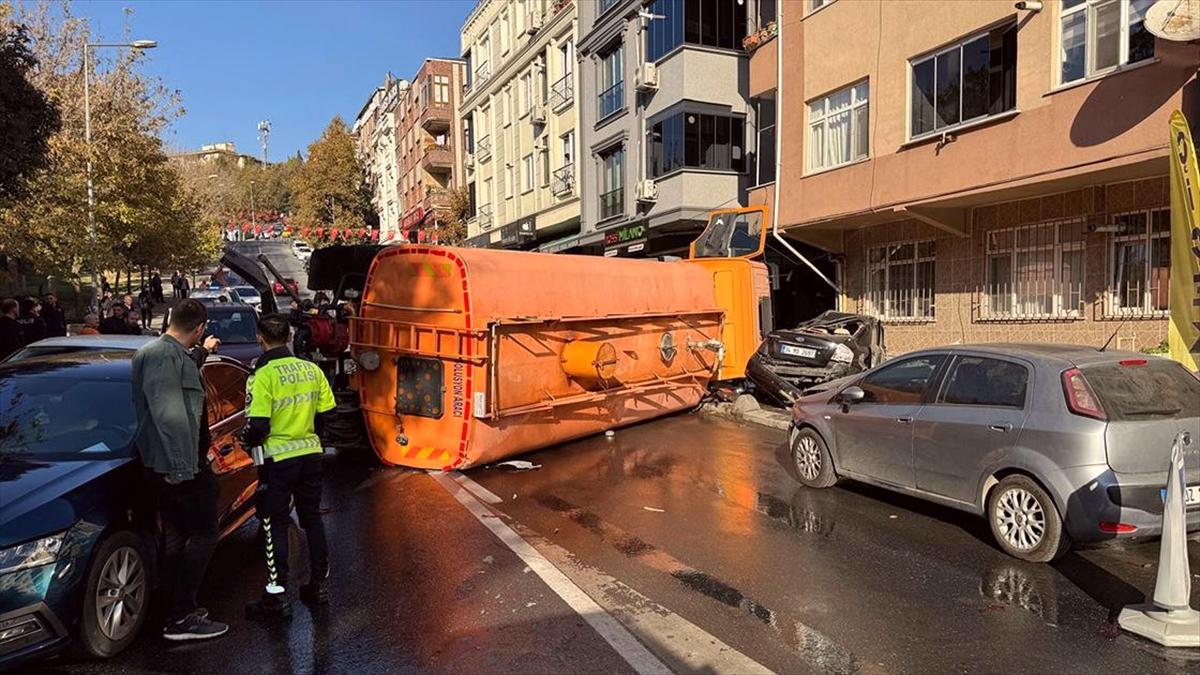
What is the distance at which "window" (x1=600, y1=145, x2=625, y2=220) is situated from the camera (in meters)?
24.8

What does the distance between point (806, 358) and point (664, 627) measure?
7919mm

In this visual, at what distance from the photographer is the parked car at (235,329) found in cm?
1205

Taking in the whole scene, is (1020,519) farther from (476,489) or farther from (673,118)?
(673,118)

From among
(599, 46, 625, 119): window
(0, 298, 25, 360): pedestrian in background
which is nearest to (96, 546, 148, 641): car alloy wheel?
(0, 298, 25, 360): pedestrian in background

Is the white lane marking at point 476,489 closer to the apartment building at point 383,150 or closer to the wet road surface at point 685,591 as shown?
the wet road surface at point 685,591

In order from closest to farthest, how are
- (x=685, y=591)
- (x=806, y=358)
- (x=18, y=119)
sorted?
(x=685, y=591) → (x=806, y=358) → (x=18, y=119)

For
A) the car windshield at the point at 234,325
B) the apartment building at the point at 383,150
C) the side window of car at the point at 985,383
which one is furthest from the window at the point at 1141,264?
the apartment building at the point at 383,150

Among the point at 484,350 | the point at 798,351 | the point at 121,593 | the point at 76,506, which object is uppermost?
the point at 484,350

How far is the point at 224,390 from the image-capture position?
5.67m

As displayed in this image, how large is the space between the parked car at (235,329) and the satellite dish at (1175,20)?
12623 millimetres

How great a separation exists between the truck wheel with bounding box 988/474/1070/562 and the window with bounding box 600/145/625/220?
20.0 meters

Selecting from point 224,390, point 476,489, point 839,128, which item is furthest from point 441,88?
point 224,390

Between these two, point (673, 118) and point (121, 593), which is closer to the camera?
point (121, 593)

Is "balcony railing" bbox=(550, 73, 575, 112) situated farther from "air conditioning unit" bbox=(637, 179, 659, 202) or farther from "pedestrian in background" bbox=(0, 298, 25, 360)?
"pedestrian in background" bbox=(0, 298, 25, 360)
